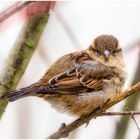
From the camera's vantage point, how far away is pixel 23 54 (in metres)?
1.57

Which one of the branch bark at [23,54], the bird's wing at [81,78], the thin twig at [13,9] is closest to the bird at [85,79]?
the bird's wing at [81,78]

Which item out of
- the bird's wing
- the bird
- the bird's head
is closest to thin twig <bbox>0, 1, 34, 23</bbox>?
the bird

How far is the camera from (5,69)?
1549 mm

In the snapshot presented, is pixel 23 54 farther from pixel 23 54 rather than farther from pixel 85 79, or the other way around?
pixel 85 79

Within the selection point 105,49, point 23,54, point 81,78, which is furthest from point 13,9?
point 105,49

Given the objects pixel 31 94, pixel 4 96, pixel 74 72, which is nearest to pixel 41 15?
pixel 4 96

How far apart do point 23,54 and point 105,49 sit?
1.31 meters

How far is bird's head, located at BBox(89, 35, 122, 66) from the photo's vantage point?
2.78 m

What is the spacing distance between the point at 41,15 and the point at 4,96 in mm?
367

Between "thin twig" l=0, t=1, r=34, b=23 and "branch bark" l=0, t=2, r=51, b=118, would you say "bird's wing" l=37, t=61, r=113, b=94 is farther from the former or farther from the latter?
"thin twig" l=0, t=1, r=34, b=23

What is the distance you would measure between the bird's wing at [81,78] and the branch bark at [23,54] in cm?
79

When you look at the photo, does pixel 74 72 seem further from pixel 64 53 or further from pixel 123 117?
pixel 123 117

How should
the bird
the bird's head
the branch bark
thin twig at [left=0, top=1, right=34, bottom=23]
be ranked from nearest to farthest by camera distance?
thin twig at [left=0, top=1, right=34, bottom=23], the branch bark, the bird, the bird's head

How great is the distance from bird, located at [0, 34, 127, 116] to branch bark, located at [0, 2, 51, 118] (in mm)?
637
